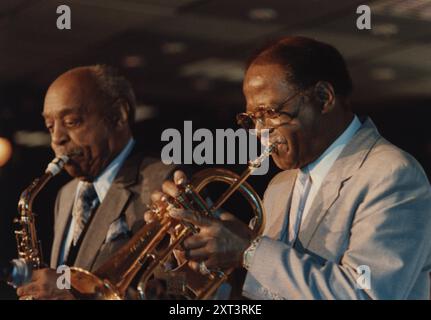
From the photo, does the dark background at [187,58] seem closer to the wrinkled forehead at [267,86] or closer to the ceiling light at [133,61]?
the ceiling light at [133,61]

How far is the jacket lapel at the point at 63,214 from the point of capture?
3539 millimetres

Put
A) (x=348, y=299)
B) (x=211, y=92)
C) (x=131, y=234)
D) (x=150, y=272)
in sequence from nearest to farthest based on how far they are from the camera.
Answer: (x=348, y=299)
(x=150, y=272)
(x=131, y=234)
(x=211, y=92)

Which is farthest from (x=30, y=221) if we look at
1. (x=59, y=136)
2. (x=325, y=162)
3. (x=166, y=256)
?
(x=325, y=162)

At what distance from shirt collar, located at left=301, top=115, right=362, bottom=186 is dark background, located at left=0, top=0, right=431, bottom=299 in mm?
283

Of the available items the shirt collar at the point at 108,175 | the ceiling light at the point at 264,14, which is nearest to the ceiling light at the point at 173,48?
the ceiling light at the point at 264,14

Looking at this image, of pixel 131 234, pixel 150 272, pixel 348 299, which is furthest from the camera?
pixel 131 234

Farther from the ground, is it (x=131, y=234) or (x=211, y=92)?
(x=211, y=92)

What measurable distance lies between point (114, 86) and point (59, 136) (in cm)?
34

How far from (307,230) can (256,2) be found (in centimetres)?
112

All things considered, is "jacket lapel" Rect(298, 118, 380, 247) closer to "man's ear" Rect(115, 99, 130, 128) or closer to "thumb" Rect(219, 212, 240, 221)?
"thumb" Rect(219, 212, 240, 221)

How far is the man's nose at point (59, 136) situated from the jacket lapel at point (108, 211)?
281 mm

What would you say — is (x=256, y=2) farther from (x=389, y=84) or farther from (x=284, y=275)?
(x=284, y=275)
